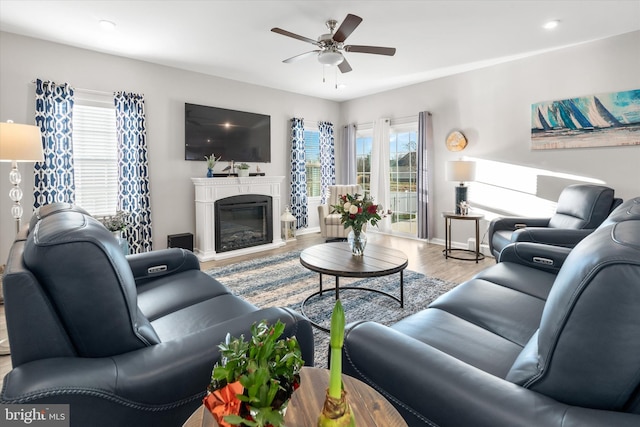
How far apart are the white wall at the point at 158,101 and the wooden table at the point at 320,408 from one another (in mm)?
4210

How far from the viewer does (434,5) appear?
302cm

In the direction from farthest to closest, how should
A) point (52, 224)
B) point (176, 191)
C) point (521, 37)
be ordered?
point (176, 191)
point (521, 37)
point (52, 224)

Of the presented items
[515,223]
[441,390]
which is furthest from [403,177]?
[441,390]

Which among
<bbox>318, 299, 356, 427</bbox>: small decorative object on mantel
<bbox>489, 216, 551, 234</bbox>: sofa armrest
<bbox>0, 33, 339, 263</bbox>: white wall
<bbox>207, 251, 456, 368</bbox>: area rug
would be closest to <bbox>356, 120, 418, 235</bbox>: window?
<bbox>0, 33, 339, 263</bbox>: white wall

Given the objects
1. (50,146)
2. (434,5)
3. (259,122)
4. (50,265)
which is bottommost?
(50,265)

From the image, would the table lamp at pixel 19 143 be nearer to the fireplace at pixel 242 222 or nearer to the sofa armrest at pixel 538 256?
the fireplace at pixel 242 222

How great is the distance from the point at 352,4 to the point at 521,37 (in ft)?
6.81

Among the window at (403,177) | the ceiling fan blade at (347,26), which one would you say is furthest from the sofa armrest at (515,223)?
the ceiling fan blade at (347,26)

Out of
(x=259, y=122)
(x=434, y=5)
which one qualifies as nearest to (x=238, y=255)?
(x=259, y=122)

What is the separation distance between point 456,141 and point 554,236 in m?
2.46

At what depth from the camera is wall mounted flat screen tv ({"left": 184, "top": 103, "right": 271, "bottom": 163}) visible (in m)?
4.84

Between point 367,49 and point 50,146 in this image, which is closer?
point 367,49

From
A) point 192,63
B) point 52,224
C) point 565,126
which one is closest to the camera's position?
point 52,224

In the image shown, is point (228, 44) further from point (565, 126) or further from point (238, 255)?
point (565, 126)
